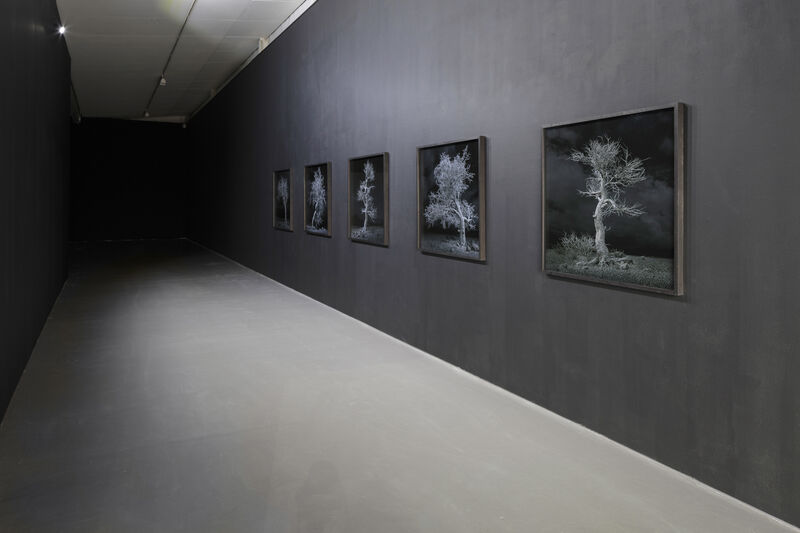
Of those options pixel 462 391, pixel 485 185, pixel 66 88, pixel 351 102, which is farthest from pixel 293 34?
pixel 462 391

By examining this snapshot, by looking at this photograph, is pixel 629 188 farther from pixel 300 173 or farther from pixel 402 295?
pixel 300 173

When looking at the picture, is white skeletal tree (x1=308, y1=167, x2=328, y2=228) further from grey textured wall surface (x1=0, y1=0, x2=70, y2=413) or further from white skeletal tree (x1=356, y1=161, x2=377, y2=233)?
grey textured wall surface (x1=0, y1=0, x2=70, y2=413)

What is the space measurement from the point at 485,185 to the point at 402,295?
226cm

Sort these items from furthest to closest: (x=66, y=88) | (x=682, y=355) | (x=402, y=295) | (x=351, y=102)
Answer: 1. (x=66, y=88)
2. (x=351, y=102)
3. (x=402, y=295)
4. (x=682, y=355)

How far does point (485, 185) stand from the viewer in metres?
5.97

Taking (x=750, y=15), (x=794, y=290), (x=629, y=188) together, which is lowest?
(x=794, y=290)

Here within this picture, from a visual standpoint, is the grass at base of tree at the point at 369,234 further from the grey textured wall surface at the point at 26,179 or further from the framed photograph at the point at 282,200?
the grey textured wall surface at the point at 26,179

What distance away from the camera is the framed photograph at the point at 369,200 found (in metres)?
8.07

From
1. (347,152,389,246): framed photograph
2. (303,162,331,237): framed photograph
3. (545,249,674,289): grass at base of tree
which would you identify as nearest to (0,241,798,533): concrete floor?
(545,249,674,289): grass at base of tree

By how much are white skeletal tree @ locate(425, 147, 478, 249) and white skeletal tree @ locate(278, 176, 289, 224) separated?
6.29m

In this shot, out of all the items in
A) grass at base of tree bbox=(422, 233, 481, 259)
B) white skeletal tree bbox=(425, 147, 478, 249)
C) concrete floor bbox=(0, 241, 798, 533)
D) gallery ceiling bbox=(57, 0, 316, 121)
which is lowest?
concrete floor bbox=(0, 241, 798, 533)

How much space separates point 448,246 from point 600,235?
7.36 feet

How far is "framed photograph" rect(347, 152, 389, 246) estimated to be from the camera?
8.07m

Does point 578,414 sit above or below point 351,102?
below
